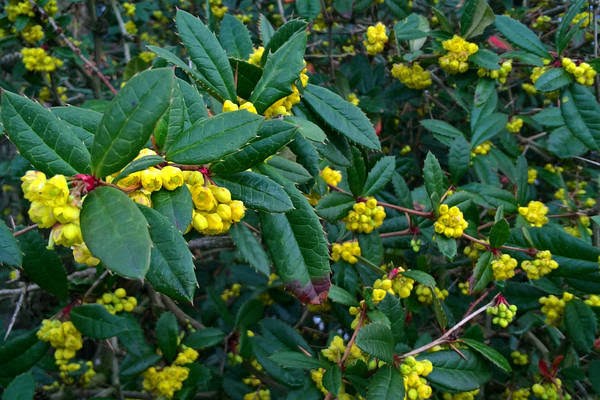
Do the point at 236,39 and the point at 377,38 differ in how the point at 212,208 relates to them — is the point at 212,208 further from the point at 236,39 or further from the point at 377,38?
the point at 377,38

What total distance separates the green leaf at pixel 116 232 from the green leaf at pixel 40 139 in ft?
0.31

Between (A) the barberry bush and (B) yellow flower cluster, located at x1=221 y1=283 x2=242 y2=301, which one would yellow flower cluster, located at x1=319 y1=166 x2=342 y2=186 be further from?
(B) yellow flower cluster, located at x1=221 y1=283 x2=242 y2=301

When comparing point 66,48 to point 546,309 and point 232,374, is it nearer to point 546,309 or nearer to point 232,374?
point 232,374

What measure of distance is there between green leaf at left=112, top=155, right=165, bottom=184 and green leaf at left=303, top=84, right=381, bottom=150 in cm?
57

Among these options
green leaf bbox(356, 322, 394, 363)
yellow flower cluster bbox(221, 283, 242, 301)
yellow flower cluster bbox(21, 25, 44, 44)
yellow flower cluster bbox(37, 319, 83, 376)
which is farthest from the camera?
yellow flower cluster bbox(221, 283, 242, 301)

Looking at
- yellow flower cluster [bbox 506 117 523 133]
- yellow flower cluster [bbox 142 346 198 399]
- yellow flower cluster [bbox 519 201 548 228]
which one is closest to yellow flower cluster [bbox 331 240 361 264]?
yellow flower cluster [bbox 519 201 548 228]

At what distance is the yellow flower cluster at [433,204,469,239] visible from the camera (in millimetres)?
1502

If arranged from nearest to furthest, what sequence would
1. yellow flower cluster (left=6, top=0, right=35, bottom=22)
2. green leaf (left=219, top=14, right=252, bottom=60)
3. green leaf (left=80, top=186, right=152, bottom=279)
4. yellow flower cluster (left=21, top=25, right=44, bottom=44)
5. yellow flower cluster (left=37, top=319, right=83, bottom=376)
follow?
green leaf (left=80, top=186, right=152, bottom=279) → green leaf (left=219, top=14, right=252, bottom=60) → yellow flower cluster (left=37, top=319, right=83, bottom=376) → yellow flower cluster (left=6, top=0, right=35, bottom=22) → yellow flower cluster (left=21, top=25, right=44, bottom=44)

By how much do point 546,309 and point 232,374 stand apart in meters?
1.35

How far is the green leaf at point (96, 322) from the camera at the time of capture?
166 centimetres

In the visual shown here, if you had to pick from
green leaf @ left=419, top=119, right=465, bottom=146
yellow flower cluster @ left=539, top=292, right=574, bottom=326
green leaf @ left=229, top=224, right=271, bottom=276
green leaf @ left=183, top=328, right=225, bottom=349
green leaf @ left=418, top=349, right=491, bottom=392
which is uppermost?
green leaf @ left=229, top=224, right=271, bottom=276

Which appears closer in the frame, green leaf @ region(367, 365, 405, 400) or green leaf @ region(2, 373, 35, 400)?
green leaf @ region(367, 365, 405, 400)

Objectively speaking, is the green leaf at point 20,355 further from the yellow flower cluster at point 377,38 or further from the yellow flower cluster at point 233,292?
the yellow flower cluster at point 377,38

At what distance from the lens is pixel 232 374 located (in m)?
2.36
